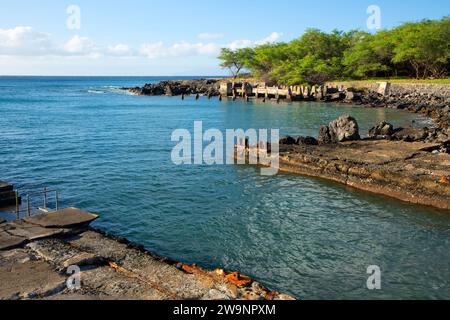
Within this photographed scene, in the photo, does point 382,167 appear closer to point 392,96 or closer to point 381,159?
point 381,159

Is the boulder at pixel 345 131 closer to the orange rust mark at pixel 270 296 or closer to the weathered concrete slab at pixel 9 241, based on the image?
the orange rust mark at pixel 270 296

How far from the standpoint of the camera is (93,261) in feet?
35.4

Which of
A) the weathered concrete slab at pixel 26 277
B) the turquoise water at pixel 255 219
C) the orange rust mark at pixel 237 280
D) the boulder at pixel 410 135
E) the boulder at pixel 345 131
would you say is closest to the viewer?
the weathered concrete slab at pixel 26 277

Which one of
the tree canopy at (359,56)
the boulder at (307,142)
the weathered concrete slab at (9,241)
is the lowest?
the weathered concrete slab at (9,241)

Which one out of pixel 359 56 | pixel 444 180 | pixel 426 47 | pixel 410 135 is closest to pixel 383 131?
pixel 410 135

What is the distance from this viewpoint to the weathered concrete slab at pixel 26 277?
358 inches

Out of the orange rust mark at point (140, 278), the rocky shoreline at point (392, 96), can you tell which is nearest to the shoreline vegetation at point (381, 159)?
the rocky shoreline at point (392, 96)

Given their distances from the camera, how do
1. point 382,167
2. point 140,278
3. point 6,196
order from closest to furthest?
point 140,278 → point 6,196 → point 382,167

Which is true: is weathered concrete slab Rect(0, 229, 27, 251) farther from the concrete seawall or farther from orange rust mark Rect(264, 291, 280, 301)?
the concrete seawall

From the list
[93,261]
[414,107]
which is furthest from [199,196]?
[414,107]

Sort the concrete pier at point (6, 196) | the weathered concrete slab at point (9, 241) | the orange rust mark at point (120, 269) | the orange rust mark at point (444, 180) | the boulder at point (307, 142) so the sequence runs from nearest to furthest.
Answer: the orange rust mark at point (120, 269)
the weathered concrete slab at point (9, 241)
the concrete pier at point (6, 196)
the orange rust mark at point (444, 180)
the boulder at point (307, 142)

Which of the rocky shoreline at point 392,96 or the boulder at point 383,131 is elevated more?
the rocky shoreline at point 392,96

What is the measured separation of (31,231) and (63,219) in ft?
3.73

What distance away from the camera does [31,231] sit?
1288 cm
